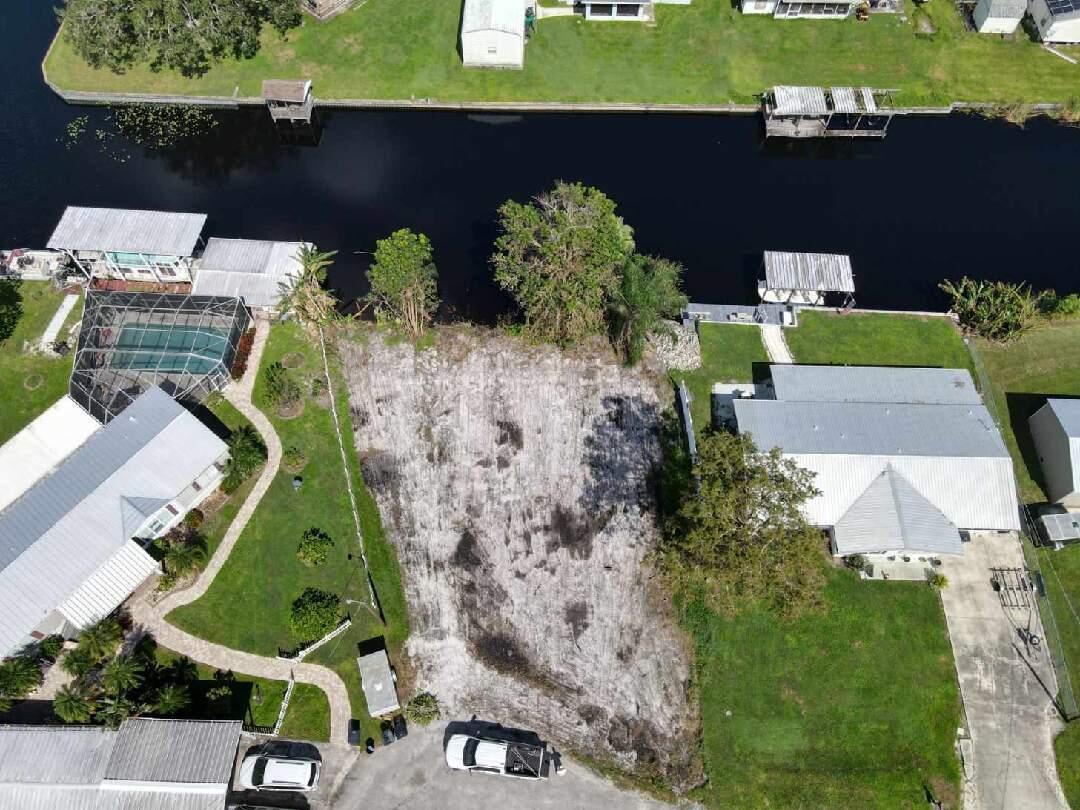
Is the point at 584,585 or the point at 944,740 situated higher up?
the point at 584,585

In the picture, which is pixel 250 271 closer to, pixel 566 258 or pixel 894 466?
pixel 566 258

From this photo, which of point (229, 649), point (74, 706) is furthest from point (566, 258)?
point (74, 706)

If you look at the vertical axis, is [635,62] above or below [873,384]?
above

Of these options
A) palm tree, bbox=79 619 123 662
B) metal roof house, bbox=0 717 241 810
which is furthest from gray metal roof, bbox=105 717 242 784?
palm tree, bbox=79 619 123 662

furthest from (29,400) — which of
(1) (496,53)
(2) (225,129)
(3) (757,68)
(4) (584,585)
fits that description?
(3) (757,68)

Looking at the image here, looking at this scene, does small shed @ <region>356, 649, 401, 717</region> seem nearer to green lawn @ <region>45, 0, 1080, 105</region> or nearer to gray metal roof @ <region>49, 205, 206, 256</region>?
gray metal roof @ <region>49, 205, 206, 256</region>

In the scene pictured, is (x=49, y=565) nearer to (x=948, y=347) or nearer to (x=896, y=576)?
(x=896, y=576)

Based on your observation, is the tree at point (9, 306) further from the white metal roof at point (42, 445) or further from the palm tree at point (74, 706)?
the palm tree at point (74, 706)
